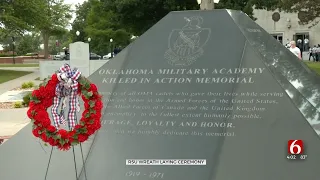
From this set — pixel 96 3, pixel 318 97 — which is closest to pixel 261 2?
pixel 96 3

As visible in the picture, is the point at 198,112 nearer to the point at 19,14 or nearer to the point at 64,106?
the point at 64,106

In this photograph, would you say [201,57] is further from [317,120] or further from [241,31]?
[317,120]

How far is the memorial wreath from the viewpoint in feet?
17.1

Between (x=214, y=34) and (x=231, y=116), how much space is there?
1.23 metres

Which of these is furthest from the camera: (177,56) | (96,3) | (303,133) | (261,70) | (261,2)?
(96,3)

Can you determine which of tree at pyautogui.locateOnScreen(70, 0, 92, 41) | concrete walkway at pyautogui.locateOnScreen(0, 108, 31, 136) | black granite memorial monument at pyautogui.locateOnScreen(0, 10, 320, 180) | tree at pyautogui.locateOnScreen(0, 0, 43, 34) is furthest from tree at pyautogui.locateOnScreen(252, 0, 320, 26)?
tree at pyautogui.locateOnScreen(70, 0, 92, 41)

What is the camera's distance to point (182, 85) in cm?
606

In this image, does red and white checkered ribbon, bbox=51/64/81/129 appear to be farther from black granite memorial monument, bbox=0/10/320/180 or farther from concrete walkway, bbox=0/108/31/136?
concrete walkway, bbox=0/108/31/136

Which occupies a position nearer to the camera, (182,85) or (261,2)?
(182,85)

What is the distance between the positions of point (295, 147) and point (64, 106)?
2.65m

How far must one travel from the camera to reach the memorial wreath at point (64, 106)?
5.22m

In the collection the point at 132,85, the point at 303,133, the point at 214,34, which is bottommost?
the point at 303,133

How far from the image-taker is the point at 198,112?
583 cm

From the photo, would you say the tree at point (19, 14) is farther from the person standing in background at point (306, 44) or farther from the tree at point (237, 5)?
the person standing in background at point (306, 44)
